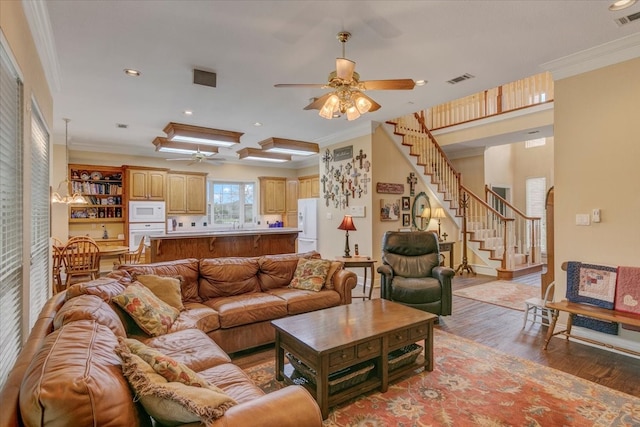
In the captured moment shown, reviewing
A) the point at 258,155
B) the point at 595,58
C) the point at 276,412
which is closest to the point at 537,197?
the point at 595,58

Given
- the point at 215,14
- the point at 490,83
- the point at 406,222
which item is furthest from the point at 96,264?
the point at 490,83

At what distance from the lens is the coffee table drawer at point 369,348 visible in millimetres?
2318

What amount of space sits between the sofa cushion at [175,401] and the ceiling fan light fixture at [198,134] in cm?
465

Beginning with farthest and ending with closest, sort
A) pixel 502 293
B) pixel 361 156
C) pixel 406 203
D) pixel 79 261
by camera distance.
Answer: pixel 406 203
pixel 361 156
pixel 502 293
pixel 79 261

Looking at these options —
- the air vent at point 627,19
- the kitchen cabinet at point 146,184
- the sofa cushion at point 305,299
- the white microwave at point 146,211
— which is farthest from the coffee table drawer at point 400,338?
the kitchen cabinet at point 146,184

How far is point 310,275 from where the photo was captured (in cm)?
381

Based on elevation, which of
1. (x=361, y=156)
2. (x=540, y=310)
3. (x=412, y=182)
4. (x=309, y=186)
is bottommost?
(x=540, y=310)

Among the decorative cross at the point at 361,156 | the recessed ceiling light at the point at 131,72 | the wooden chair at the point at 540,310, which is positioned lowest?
the wooden chair at the point at 540,310

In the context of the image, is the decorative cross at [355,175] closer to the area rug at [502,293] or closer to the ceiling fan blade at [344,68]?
the area rug at [502,293]

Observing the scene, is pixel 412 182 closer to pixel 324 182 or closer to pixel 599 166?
pixel 324 182

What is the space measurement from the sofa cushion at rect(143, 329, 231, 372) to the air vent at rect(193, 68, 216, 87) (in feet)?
8.32

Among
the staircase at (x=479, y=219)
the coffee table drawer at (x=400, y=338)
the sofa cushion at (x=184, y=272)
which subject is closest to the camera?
the coffee table drawer at (x=400, y=338)

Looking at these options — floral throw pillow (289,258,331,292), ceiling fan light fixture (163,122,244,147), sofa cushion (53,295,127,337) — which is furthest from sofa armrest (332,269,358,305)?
ceiling fan light fixture (163,122,244,147)

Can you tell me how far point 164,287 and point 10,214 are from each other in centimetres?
127
